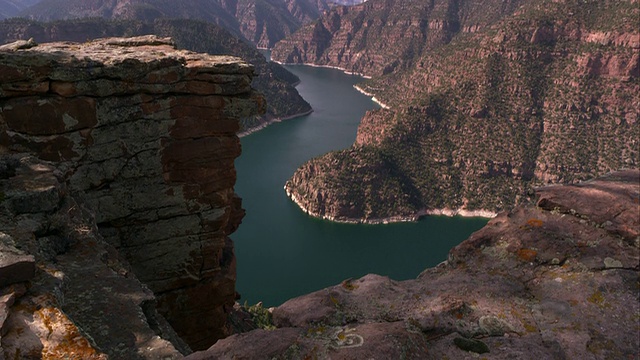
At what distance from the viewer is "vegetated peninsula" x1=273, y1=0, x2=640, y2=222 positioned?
139m

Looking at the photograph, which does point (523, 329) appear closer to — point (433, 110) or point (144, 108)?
point (144, 108)

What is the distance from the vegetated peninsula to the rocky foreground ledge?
394 feet

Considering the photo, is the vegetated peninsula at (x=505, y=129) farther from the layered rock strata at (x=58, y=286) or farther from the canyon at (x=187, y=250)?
the layered rock strata at (x=58, y=286)

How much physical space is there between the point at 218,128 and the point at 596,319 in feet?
52.8

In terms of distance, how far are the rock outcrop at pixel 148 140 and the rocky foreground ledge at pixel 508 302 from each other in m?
9.03

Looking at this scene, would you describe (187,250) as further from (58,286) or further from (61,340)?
(61,340)

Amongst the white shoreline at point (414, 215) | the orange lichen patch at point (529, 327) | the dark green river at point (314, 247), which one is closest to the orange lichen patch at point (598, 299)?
the orange lichen patch at point (529, 327)

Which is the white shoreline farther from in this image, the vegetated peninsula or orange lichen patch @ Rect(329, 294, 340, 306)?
orange lichen patch @ Rect(329, 294, 340, 306)

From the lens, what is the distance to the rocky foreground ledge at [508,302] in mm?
9359

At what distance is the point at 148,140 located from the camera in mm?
18141

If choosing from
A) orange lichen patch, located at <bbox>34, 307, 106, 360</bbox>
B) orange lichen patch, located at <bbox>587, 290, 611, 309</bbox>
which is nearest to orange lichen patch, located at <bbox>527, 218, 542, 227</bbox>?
orange lichen patch, located at <bbox>587, 290, 611, 309</bbox>

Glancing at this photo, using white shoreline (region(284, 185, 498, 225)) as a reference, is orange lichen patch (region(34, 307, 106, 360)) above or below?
above

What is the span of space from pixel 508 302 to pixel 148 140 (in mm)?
15281

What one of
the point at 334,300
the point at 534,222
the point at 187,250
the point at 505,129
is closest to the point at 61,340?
the point at 334,300
